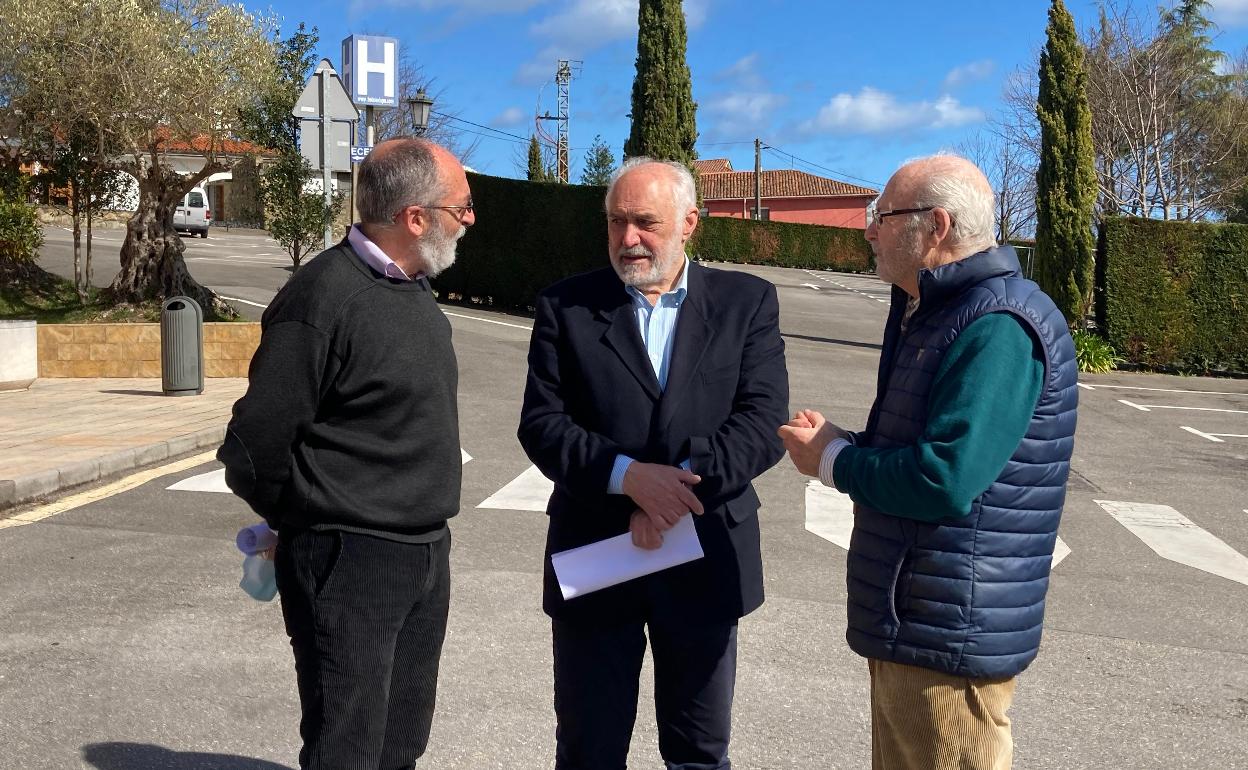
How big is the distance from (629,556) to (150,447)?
718 cm

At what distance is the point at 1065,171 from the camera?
1961cm

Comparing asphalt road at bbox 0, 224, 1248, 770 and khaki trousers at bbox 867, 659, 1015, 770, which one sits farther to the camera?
asphalt road at bbox 0, 224, 1248, 770

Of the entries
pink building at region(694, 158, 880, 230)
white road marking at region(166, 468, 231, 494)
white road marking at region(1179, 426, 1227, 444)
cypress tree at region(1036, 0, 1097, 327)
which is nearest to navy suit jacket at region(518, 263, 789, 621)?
white road marking at region(166, 468, 231, 494)

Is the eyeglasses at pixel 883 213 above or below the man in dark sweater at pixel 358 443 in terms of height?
above

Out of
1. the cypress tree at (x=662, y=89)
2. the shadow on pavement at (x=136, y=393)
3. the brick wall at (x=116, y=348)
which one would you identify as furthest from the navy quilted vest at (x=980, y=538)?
the cypress tree at (x=662, y=89)

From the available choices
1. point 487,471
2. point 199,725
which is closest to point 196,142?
point 487,471

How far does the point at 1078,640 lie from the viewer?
17.9ft

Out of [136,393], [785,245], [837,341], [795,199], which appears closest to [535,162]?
[785,245]

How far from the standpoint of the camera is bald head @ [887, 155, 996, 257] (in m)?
2.54

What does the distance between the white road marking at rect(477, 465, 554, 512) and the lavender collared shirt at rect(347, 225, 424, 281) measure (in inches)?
195

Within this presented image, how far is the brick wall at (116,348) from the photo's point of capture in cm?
1402

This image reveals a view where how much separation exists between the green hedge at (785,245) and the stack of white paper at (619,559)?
43.5 meters

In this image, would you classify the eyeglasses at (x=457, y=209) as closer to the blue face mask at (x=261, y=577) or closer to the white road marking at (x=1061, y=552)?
the blue face mask at (x=261, y=577)

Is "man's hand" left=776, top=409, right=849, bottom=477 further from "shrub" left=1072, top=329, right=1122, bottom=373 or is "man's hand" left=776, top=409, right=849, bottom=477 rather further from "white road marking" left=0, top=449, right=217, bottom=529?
"shrub" left=1072, top=329, right=1122, bottom=373
